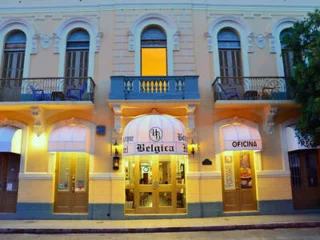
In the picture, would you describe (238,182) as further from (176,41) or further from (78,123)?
(78,123)

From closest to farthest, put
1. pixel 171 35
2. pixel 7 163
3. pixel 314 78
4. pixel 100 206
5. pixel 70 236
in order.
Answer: pixel 70 236, pixel 314 78, pixel 100 206, pixel 7 163, pixel 171 35

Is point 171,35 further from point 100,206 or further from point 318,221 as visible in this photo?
point 318,221

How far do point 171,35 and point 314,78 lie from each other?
252 inches

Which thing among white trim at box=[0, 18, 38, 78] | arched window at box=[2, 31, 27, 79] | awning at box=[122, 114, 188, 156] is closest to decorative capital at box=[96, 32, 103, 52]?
white trim at box=[0, 18, 38, 78]

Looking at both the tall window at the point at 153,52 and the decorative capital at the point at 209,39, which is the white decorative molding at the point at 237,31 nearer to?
the decorative capital at the point at 209,39

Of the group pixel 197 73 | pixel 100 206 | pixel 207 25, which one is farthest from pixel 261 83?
pixel 100 206

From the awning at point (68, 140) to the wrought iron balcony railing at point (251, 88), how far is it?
19.3 feet

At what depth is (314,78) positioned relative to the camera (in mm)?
9430

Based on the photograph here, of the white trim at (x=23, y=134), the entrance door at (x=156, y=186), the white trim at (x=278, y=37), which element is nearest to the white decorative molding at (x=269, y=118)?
the white trim at (x=278, y=37)

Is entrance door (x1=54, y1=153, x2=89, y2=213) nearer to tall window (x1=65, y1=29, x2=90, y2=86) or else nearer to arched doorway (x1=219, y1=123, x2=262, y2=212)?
tall window (x1=65, y1=29, x2=90, y2=86)

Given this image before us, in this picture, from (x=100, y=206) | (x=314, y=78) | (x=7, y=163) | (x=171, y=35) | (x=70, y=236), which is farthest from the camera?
(x=171, y=35)

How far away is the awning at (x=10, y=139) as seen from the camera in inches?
434

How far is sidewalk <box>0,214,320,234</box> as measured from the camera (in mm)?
9320

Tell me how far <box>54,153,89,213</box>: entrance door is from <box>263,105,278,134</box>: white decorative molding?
8.00 metres
